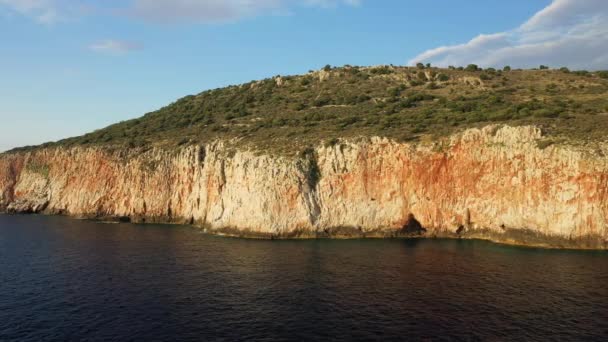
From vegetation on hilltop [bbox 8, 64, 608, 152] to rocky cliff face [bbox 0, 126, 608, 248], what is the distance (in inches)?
165

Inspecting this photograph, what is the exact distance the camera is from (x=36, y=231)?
66438mm

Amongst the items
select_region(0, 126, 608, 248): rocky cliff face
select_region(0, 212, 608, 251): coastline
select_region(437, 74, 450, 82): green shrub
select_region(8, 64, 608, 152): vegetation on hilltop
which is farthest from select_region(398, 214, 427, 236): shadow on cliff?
select_region(437, 74, 450, 82): green shrub

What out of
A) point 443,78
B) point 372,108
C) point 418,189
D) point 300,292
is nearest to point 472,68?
point 443,78

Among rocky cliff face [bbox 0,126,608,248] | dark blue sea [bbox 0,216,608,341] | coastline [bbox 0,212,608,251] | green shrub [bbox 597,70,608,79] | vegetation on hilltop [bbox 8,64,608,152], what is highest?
green shrub [bbox 597,70,608,79]

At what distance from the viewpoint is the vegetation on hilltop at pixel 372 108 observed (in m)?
66.8

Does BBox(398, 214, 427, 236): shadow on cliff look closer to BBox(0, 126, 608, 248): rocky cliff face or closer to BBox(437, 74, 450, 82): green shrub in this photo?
BBox(0, 126, 608, 248): rocky cliff face

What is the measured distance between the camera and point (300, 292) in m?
35.9

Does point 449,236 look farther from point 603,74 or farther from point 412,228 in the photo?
point 603,74

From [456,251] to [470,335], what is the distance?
24297 millimetres

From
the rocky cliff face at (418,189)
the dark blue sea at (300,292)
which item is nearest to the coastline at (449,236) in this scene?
the rocky cliff face at (418,189)

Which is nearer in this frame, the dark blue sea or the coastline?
the dark blue sea

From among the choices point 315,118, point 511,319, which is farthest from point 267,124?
point 511,319

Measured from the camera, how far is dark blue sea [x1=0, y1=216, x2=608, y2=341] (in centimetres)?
2836

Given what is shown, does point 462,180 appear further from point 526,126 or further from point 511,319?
point 511,319
